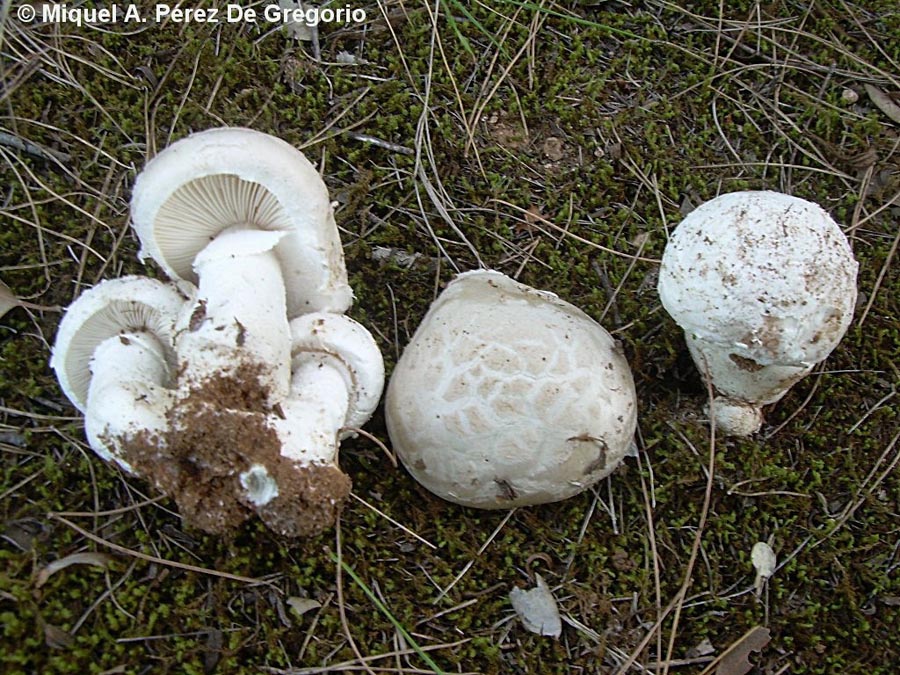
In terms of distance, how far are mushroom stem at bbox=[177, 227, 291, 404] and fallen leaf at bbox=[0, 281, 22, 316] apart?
0.94m

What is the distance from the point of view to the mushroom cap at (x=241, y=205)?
7.51ft

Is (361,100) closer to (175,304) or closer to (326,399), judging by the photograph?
(175,304)

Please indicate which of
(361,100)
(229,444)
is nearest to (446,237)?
(361,100)

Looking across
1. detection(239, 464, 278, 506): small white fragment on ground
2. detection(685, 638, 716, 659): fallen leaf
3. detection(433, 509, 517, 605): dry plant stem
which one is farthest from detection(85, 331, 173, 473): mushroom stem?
detection(685, 638, 716, 659): fallen leaf

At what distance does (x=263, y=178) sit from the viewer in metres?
2.32

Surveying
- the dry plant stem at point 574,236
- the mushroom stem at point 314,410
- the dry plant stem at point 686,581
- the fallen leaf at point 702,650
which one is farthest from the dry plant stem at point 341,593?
the dry plant stem at point 574,236

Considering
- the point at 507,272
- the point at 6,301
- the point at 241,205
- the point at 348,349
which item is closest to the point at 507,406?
the point at 348,349

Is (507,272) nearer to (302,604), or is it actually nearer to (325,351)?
(325,351)

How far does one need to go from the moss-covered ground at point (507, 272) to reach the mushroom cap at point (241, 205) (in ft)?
1.82

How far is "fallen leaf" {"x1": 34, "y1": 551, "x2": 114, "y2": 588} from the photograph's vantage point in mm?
2439

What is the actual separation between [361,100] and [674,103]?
156 centimetres

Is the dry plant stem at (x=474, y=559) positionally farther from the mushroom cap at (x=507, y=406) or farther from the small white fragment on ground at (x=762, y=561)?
the small white fragment on ground at (x=762, y=561)

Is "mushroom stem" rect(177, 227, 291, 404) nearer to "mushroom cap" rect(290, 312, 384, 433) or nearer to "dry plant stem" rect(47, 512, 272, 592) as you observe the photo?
"mushroom cap" rect(290, 312, 384, 433)

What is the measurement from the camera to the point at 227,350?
232 centimetres
